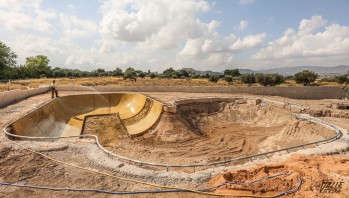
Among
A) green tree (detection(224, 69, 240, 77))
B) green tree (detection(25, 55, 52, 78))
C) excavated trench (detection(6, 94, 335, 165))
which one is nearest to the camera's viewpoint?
excavated trench (detection(6, 94, 335, 165))

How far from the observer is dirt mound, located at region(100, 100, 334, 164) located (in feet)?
51.8

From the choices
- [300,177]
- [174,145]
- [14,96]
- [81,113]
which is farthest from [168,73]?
[300,177]

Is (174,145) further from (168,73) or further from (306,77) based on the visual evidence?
(168,73)

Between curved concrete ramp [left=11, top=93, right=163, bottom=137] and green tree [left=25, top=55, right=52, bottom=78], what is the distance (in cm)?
5291

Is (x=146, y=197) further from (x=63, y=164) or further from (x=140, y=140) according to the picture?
(x=140, y=140)

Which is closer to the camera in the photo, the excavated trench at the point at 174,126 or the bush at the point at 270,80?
the excavated trench at the point at 174,126

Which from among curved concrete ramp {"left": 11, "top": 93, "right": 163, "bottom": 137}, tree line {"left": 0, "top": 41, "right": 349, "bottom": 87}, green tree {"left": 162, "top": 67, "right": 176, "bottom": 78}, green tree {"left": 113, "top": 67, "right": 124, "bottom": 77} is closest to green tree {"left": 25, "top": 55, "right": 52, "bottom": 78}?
tree line {"left": 0, "top": 41, "right": 349, "bottom": 87}

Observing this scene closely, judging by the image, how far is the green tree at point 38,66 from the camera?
70.8m

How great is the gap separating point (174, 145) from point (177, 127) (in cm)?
241

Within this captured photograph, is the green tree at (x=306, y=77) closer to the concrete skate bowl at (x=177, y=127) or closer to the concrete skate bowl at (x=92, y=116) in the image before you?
the concrete skate bowl at (x=177, y=127)

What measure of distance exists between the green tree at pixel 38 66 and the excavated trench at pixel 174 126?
53698 millimetres

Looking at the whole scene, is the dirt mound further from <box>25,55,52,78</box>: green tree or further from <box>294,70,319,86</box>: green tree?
<box>25,55,52,78</box>: green tree

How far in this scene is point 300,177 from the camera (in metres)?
7.62

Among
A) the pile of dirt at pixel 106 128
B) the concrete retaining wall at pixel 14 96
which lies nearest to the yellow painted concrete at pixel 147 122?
the pile of dirt at pixel 106 128
